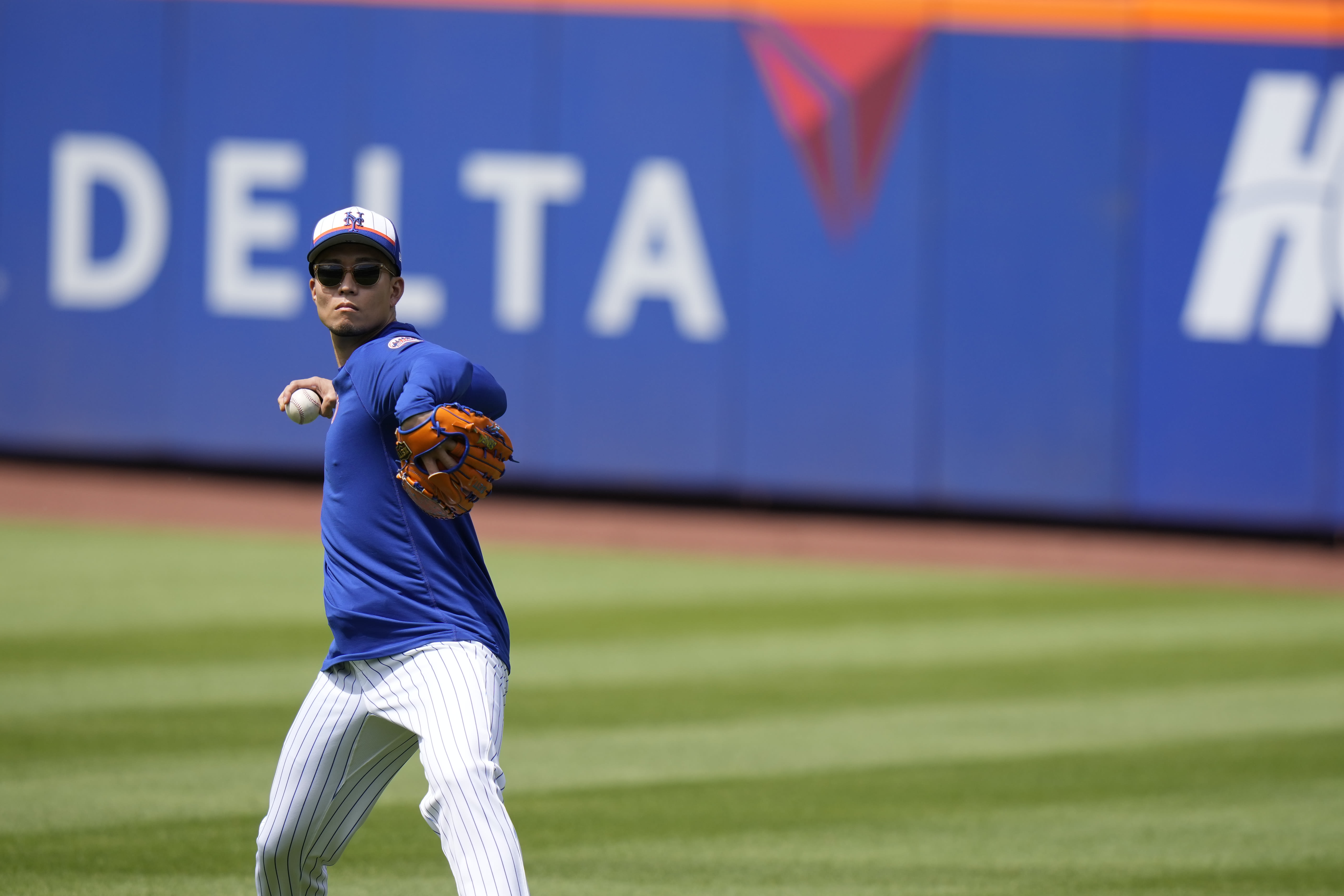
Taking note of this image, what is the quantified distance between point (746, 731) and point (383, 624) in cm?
445

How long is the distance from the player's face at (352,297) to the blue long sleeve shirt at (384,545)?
0.08 metres

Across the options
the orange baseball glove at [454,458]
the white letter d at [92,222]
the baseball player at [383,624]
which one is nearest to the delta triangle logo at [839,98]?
the white letter d at [92,222]

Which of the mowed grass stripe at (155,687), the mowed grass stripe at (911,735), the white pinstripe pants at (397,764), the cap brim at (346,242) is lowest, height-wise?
the mowed grass stripe at (911,735)

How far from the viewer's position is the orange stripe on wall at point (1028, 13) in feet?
48.4

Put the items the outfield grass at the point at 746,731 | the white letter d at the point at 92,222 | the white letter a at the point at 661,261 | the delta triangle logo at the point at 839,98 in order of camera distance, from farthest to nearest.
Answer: the white letter d at the point at 92,222
the white letter a at the point at 661,261
the delta triangle logo at the point at 839,98
the outfield grass at the point at 746,731

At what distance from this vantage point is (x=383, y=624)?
424 centimetres

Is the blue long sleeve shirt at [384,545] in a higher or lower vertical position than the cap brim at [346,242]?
lower

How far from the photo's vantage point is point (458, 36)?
16203 millimetres

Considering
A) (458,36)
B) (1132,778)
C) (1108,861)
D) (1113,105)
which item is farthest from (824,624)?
(458,36)

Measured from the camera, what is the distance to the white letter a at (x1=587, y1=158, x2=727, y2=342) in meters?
15.9

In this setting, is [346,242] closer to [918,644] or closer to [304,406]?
[304,406]

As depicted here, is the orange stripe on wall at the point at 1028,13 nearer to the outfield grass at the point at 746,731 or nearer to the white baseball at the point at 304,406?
the outfield grass at the point at 746,731

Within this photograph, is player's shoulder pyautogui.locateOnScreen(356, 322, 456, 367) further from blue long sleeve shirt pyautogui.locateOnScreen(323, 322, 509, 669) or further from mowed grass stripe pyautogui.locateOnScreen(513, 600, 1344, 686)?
mowed grass stripe pyautogui.locateOnScreen(513, 600, 1344, 686)

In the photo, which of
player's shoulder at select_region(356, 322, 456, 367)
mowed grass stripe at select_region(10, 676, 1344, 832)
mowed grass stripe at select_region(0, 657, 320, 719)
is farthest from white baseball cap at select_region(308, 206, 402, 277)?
mowed grass stripe at select_region(0, 657, 320, 719)
